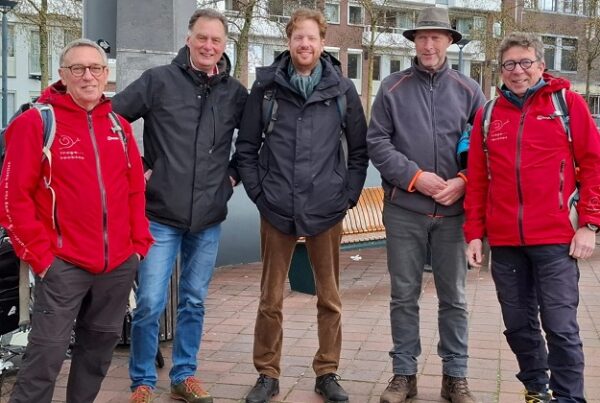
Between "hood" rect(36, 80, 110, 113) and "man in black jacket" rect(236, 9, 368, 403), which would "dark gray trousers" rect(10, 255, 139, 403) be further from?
"man in black jacket" rect(236, 9, 368, 403)

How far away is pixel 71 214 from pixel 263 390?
1.63 metres

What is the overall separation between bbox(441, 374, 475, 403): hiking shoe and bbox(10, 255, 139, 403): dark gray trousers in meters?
1.91

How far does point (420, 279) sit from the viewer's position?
4.40 meters

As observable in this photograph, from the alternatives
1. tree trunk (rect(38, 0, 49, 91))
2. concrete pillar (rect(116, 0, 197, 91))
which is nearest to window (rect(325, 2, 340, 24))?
tree trunk (rect(38, 0, 49, 91))

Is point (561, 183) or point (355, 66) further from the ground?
point (355, 66)

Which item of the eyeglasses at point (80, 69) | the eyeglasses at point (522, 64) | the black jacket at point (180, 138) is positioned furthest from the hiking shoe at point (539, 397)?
the eyeglasses at point (80, 69)

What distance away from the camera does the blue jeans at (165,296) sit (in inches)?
164

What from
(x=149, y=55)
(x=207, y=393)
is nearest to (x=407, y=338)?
(x=207, y=393)

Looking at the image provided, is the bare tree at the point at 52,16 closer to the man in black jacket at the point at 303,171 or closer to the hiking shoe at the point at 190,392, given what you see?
the man in black jacket at the point at 303,171

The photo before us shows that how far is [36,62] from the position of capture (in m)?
38.5

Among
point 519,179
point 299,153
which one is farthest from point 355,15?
point 519,179

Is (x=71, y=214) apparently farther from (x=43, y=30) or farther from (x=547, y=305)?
(x=43, y=30)

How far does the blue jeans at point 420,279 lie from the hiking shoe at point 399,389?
0.04 metres

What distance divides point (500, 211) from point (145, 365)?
215cm
